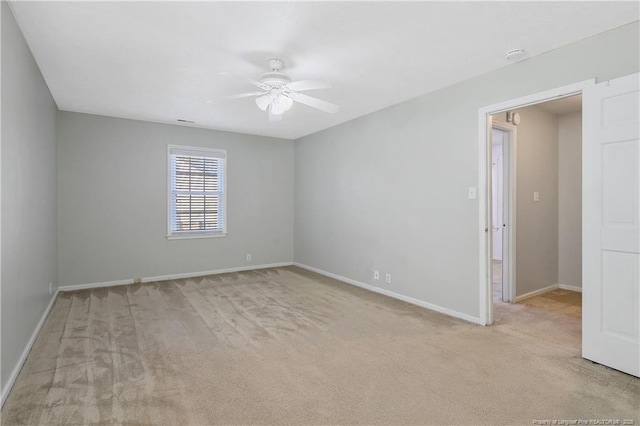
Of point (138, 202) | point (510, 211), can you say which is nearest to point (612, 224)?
point (510, 211)

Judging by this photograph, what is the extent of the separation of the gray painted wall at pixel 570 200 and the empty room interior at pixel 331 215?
28 mm

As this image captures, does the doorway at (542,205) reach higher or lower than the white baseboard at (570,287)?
higher

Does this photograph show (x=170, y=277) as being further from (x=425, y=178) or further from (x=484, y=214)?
(x=484, y=214)

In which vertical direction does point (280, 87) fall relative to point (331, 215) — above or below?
above

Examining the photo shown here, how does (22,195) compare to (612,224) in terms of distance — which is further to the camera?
(22,195)

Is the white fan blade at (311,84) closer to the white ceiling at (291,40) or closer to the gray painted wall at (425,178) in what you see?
the white ceiling at (291,40)

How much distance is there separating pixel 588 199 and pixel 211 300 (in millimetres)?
3876

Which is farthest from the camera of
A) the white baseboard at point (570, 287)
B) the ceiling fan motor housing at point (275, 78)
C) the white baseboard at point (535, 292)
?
the white baseboard at point (570, 287)

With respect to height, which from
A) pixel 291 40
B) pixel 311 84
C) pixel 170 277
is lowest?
pixel 170 277

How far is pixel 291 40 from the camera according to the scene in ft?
8.42

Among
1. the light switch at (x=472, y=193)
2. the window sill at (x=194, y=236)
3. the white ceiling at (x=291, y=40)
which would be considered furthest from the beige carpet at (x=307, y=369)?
the white ceiling at (x=291, y=40)

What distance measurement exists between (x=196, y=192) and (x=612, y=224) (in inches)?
204

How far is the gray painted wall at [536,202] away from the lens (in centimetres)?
422

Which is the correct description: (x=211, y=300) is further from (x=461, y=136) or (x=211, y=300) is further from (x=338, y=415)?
(x=461, y=136)
